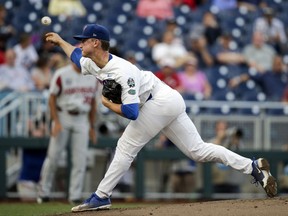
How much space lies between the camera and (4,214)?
9820 millimetres

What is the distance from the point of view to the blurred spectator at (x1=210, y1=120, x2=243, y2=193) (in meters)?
14.0

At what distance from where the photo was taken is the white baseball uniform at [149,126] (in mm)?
8461

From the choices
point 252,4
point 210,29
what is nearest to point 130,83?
point 210,29

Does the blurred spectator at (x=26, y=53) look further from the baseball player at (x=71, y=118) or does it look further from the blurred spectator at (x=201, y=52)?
the baseball player at (x=71, y=118)

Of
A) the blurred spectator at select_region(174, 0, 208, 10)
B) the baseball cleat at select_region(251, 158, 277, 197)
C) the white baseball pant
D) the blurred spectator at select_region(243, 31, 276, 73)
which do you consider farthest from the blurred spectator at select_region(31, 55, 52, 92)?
the baseball cleat at select_region(251, 158, 277, 197)

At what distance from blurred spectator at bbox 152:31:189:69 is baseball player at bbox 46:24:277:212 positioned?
7132 millimetres

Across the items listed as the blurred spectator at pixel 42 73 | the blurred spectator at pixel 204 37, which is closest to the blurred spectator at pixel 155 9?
the blurred spectator at pixel 204 37

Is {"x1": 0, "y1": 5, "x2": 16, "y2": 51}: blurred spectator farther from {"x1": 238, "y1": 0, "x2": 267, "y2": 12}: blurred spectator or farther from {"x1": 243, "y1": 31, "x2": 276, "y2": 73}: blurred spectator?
{"x1": 238, "y1": 0, "x2": 267, "y2": 12}: blurred spectator

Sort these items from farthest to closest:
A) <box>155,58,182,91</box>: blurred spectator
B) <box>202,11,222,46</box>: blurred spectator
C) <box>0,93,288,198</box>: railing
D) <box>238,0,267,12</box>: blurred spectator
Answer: <box>238,0,267,12</box>: blurred spectator < <box>202,11,222,46</box>: blurred spectator < <box>155,58,182,91</box>: blurred spectator < <box>0,93,288,198</box>: railing

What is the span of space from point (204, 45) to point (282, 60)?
1626mm

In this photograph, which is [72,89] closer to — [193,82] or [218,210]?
[193,82]

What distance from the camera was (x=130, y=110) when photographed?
320 inches

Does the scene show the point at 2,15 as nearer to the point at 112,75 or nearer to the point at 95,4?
the point at 95,4

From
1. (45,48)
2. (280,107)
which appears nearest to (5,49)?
(45,48)
